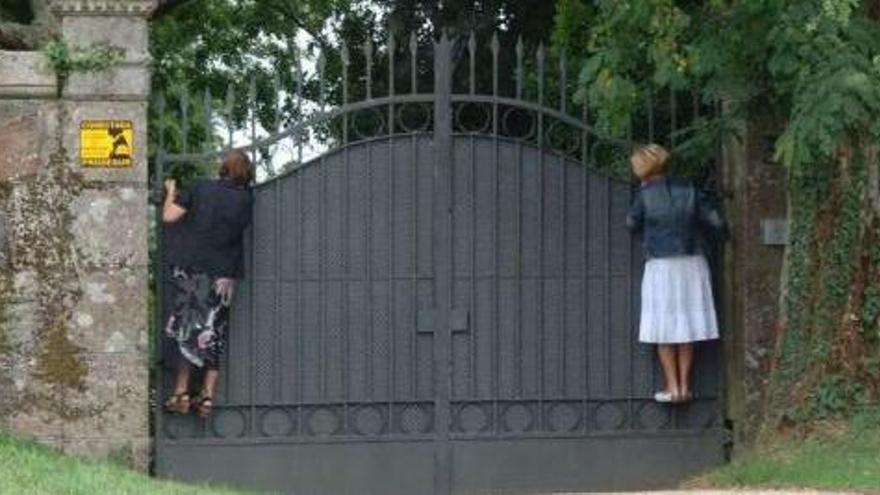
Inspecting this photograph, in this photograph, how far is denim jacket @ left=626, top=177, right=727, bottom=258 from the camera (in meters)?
11.5

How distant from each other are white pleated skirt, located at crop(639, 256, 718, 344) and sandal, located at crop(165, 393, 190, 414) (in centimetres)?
271

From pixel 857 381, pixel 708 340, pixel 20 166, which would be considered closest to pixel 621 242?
pixel 708 340

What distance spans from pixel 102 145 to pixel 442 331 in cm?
226

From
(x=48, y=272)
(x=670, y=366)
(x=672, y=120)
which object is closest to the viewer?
(x=48, y=272)

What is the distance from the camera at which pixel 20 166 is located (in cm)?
1113

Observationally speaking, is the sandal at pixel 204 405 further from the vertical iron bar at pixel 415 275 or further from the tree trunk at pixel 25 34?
the tree trunk at pixel 25 34

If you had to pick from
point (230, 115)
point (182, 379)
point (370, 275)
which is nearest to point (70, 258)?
point (182, 379)

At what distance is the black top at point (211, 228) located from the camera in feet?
36.8

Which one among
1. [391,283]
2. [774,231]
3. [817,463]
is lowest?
[817,463]

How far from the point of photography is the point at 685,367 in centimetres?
1171

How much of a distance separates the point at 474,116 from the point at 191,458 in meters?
2.77

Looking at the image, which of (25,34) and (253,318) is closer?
(253,318)

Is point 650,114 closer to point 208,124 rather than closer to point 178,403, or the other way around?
point 208,124

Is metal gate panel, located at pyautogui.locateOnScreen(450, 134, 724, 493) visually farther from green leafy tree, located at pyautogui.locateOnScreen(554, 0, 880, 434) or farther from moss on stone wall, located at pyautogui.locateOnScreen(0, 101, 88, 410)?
moss on stone wall, located at pyautogui.locateOnScreen(0, 101, 88, 410)
